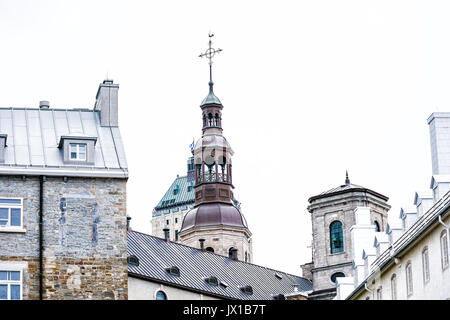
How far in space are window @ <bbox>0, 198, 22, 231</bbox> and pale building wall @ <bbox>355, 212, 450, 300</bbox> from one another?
558 inches

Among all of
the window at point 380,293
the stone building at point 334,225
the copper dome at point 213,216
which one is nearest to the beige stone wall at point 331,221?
the stone building at point 334,225

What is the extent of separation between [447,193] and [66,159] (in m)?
14.5

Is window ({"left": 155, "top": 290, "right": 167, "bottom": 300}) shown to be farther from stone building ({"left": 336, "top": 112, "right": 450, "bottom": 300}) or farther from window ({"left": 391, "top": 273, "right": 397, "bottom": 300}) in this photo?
window ({"left": 391, "top": 273, "right": 397, "bottom": 300})

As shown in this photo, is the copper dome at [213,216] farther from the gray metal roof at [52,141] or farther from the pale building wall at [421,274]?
the pale building wall at [421,274]

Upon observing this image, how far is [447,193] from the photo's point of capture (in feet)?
127

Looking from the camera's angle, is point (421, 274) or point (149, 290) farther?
point (149, 290)

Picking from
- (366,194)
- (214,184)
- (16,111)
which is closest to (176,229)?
(214,184)

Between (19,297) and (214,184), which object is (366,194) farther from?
(19,297)

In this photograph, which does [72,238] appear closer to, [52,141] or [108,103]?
[52,141]

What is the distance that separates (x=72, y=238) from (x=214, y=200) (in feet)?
222

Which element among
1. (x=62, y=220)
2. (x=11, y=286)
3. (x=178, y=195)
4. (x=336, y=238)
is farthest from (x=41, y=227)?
(x=178, y=195)

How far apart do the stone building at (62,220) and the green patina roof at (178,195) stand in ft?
453

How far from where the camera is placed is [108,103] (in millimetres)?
48688

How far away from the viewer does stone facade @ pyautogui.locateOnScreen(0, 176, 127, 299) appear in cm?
4266
